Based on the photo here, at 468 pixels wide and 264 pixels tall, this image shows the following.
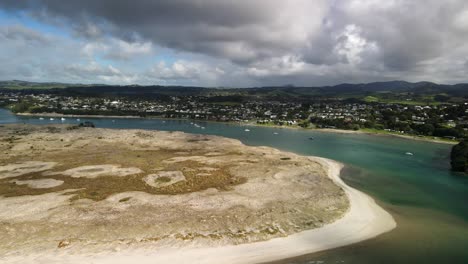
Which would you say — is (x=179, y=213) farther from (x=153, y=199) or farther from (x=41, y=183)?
(x=41, y=183)

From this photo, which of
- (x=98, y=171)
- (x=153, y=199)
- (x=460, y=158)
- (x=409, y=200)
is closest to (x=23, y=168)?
(x=98, y=171)

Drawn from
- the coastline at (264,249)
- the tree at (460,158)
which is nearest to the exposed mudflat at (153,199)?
the coastline at (264,249)

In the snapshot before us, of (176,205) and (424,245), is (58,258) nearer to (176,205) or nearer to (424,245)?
(176,205)

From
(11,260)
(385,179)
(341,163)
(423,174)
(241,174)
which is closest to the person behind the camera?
(11,260)

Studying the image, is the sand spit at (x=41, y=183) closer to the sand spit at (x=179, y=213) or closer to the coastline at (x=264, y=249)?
the sand spit at (x=179, y=213)

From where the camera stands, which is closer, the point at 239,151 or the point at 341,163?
the point at 341,163

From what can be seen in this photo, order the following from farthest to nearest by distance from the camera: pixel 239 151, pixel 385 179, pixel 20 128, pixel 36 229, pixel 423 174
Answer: pixel 20 128, pixel 239 151, pixel 423 174, pixel 385 179, pixel 36 229

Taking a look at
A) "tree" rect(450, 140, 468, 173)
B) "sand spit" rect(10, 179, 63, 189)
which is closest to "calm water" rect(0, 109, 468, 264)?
"tree" rect(450, 140, 468, 173)

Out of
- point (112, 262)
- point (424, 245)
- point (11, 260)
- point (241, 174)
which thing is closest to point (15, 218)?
point (11, 260)
